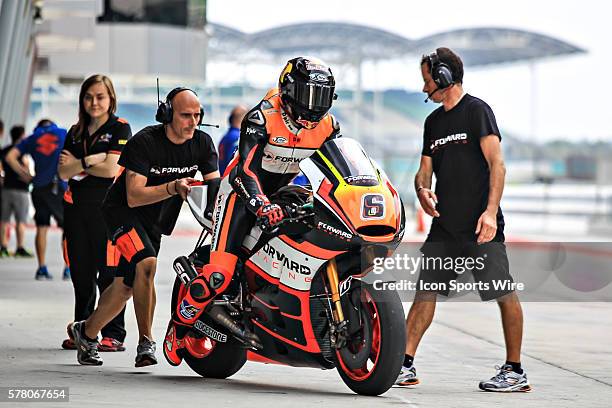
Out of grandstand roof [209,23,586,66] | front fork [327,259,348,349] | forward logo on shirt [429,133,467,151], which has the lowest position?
front fork [327,259,348,349]

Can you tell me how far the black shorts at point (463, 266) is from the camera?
26.4 ft

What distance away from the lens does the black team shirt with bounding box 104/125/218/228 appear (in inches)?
341

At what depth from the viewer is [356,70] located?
83.1 metres

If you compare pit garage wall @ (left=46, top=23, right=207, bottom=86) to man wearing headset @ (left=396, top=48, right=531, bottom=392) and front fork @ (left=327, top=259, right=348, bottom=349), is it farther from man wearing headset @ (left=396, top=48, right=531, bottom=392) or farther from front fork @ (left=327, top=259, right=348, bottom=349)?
front fork @ (left=327, top=259, right=348, bottom=349)

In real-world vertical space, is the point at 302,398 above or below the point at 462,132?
below

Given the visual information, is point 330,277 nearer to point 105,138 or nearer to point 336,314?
point 336,314

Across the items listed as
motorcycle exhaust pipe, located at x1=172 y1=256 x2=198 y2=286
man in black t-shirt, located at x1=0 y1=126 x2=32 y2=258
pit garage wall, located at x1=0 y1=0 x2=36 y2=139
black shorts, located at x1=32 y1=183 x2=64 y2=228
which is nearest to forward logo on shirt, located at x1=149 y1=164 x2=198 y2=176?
motorcycle exhaust pipe, located at x1=172 y1=256 x2=198 y2=286

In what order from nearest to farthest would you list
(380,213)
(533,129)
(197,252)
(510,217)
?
(380,213) → (197,252) → (510,217) → (533,129)

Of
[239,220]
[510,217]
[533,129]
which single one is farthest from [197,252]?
[533,129]

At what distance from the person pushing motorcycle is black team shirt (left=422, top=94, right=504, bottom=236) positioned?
0.78m

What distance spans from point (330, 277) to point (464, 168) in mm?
1349

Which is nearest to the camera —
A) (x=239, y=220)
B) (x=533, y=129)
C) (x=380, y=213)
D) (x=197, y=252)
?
(x=380, y=213)

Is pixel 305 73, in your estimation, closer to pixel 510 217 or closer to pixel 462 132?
pixel 462 132

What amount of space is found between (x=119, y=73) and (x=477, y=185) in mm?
39681
